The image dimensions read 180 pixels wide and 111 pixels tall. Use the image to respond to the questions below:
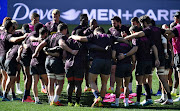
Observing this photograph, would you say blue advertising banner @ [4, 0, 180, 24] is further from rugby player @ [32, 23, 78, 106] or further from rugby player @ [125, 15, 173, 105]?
rugby player @ [32, 23, 78, 106]

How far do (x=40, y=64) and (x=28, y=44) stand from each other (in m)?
0.64

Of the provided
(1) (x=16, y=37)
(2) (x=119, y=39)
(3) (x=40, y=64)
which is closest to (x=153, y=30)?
(2) (x=119, y=39)

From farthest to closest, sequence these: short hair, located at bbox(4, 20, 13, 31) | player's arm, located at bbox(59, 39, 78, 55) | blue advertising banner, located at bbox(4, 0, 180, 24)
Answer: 1. blue advertising banner, located at bbox(4, 0, 180, 24)
2. short hair, located at bbox(4, 20, 13, 31)
3. player's arm, located at bbox(59, 39, 78, 55)

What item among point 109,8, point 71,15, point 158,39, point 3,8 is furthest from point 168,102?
point 3,8

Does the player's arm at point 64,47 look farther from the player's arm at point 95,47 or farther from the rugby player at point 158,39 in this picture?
the rugby player at point 158,39

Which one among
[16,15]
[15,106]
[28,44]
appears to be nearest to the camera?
[15,106]

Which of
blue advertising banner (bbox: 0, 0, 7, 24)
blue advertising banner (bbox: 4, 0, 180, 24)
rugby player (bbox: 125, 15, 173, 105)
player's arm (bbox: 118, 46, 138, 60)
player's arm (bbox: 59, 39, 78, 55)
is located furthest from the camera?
blue advertising banner (bbox: 4, 0, 180, 24)

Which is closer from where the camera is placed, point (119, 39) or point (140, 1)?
point (119, 39)

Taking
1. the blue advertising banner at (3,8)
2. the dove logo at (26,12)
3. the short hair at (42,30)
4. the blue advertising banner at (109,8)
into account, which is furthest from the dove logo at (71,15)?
the short hair at (42,30)

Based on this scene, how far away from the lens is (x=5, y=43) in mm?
8672

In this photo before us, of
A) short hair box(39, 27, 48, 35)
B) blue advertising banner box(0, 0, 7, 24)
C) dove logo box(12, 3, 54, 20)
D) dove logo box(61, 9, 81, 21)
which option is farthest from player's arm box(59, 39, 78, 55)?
blue advertising banner box(0, 0, 7, 24)

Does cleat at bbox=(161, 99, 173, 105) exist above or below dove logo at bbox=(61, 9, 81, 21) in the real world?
below

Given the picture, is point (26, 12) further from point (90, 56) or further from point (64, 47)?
point (64, 47)

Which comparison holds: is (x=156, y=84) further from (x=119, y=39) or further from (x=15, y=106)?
(x=15, y=106)
